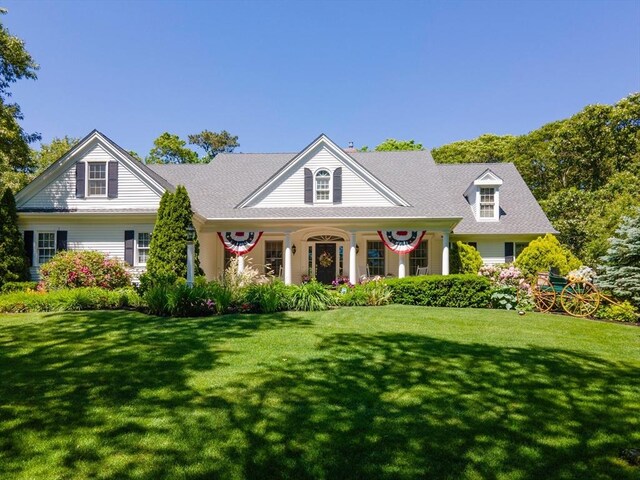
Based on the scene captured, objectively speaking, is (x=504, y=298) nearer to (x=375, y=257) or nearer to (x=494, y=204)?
(x=375, y=257)

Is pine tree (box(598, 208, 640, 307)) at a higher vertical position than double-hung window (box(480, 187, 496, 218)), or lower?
lower

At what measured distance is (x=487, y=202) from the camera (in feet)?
64.9

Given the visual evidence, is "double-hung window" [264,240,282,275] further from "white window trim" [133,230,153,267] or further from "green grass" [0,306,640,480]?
"green grass" [0,306,640,480]

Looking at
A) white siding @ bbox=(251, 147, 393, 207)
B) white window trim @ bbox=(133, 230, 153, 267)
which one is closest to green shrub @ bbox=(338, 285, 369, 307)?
white siding @ bbox=(251, 147, 393, 207)

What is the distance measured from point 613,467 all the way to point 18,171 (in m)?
34.8

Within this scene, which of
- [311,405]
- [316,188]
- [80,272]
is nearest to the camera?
[311,405]

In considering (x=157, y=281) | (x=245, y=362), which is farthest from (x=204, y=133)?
(x=245, y=362)

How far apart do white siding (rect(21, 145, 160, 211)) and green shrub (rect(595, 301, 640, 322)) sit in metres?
15.9

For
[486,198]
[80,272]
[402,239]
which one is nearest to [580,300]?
[402,239]

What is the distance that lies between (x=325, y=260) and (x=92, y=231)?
33.7ft

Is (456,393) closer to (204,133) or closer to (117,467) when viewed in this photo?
(117,467)

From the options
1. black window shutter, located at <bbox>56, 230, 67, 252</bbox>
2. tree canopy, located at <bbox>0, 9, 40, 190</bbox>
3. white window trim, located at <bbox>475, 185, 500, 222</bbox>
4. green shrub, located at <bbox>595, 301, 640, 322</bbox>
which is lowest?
green shrub, located at <bbox>595, 301, 640, 322</bbox>

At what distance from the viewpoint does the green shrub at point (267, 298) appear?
33.7 feet

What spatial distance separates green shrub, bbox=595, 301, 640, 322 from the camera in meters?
10.2
